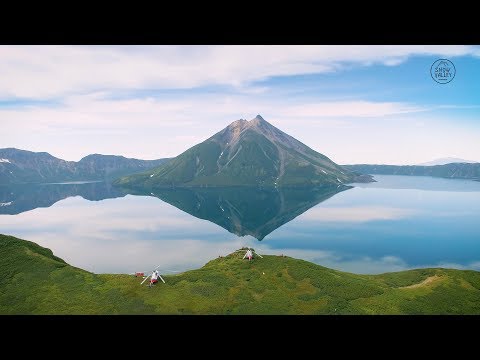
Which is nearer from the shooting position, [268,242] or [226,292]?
[226,292]

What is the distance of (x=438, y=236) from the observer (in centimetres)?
16000

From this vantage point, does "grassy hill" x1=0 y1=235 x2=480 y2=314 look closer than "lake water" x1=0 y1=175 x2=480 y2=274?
Yes

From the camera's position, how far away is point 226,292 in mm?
42938

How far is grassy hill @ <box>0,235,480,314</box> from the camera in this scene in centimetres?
3950

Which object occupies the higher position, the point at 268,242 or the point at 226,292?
the point at 226,292

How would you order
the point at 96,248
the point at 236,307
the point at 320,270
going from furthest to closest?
the point at 96,248
the point at 320,270
the point at 236,307

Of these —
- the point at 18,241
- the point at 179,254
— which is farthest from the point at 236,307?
the point at 179,254

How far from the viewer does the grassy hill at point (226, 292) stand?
39.5 m

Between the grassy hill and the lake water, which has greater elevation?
the grassy hill

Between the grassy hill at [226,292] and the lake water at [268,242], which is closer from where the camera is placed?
the grassy hill at [226,292]

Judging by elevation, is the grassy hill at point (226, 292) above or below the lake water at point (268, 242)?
above
